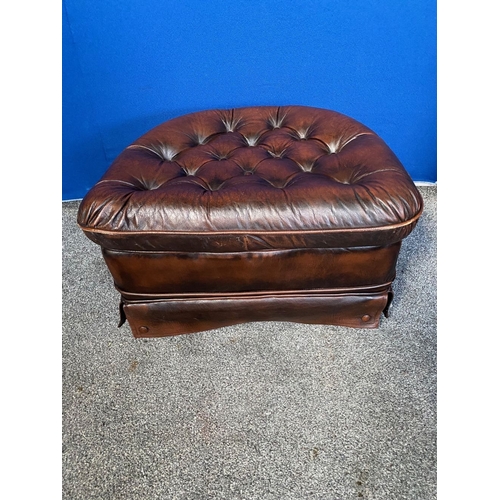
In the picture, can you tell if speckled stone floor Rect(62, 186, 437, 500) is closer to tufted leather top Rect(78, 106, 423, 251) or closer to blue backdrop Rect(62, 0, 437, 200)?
tufted leather top Rect(78, 106, 423, 251)

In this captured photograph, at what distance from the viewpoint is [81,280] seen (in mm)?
1397

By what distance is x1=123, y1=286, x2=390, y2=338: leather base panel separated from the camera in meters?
1.09

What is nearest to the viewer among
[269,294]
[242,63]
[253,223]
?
[253,223]

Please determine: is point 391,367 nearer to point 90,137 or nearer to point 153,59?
point 153,59

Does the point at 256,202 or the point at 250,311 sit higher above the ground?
the point at 256,202

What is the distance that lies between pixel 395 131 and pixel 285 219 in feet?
3.34

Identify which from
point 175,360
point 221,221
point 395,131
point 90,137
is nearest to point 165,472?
point 175,360

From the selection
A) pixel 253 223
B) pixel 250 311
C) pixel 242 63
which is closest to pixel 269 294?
pixel 250 311

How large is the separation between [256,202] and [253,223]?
5cm

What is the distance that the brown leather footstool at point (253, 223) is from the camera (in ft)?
3.02

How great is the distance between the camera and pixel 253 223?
0.92m

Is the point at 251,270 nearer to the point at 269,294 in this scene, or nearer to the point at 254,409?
the point at 269,294

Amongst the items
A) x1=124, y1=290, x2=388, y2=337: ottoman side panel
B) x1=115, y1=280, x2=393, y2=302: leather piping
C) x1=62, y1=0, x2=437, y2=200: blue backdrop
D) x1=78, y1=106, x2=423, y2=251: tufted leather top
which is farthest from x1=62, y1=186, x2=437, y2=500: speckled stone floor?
x1=62, y1=0, x2=437, y2=200: blue backdrop

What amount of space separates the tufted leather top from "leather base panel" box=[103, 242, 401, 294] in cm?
4
